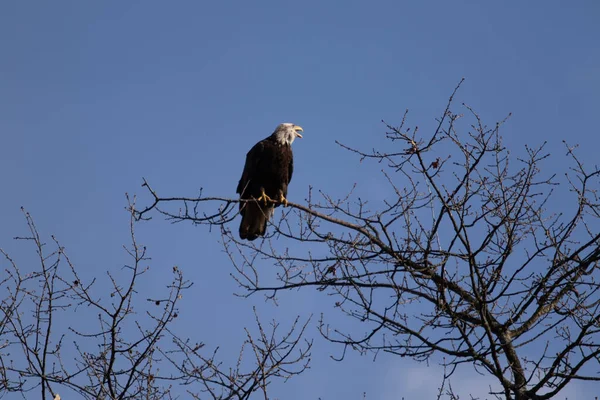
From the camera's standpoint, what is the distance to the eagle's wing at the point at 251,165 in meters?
7.93

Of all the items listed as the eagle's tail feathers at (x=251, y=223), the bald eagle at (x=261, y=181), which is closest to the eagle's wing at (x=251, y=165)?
the bald eagle at (x=261, y=181)

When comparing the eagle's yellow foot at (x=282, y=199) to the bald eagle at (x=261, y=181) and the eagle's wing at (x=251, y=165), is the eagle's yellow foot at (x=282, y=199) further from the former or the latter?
the eagle's wing at (x=251, y=165)

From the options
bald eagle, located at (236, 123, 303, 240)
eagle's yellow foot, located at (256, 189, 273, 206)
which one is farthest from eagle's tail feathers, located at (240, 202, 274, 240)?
eagle's yellow foot, located at (256, 189, 273, 206)

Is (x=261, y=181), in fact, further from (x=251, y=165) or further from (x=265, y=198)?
(x=265, y=198)

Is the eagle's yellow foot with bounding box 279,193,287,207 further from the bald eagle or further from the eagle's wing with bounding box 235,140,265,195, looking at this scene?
the eagle's wing with bounding box 235,140,265,195

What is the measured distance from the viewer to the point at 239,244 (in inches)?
234

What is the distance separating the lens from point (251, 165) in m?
7.96

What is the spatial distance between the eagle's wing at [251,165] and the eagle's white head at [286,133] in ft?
0.93

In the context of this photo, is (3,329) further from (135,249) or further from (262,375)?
(262,375)

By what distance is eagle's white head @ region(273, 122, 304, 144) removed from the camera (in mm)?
8297

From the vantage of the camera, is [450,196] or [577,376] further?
[450,196]

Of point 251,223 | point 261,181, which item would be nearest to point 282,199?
point 261,181

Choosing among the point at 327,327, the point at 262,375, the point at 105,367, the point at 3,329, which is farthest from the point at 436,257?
the point at 3,329

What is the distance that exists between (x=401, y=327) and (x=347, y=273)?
Result: 1.88 ft
